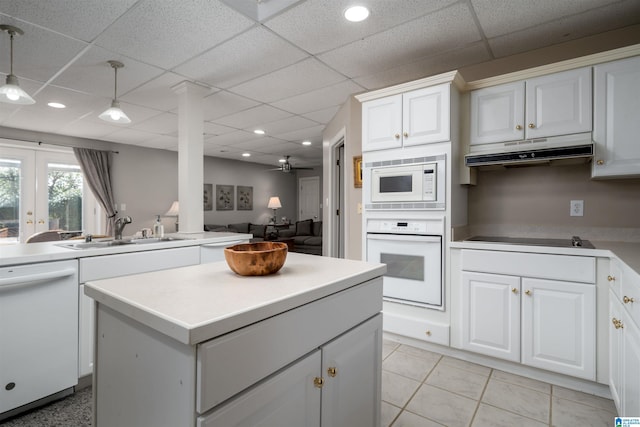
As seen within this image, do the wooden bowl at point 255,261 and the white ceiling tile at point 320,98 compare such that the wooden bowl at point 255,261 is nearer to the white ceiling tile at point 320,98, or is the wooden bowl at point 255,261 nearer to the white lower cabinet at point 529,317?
the white lower cabinet at point 529,317

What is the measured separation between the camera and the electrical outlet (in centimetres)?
235

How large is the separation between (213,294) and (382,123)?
2.17 metres

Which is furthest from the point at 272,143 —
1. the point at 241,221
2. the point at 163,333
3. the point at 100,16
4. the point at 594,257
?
the point at 163,333

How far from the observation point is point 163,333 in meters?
0.76

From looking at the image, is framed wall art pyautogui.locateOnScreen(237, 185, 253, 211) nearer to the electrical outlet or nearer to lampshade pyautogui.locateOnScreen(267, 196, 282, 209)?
lampshade pyautogui.locateOnScreen(267, 196, 282, 209)

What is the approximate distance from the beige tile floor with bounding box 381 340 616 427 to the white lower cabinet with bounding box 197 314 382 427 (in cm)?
65

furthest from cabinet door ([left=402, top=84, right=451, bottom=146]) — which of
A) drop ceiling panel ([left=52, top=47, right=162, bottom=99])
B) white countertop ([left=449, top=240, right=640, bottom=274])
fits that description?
drop ceiling panel ([left=52, top=47, right=162, bottom=99])

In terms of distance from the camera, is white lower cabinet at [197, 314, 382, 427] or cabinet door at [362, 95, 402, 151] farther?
cabinet door at [362, 95, 402, 151]

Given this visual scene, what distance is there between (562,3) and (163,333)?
2.65 m

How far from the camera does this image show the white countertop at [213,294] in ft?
2.37

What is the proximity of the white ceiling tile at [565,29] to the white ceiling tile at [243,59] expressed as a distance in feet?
5.03

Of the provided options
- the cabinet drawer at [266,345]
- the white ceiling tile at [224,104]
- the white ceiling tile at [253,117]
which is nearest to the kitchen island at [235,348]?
the cabinet drawer at [266,345]

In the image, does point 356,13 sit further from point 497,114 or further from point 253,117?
point 253,117

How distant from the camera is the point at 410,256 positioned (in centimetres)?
253
